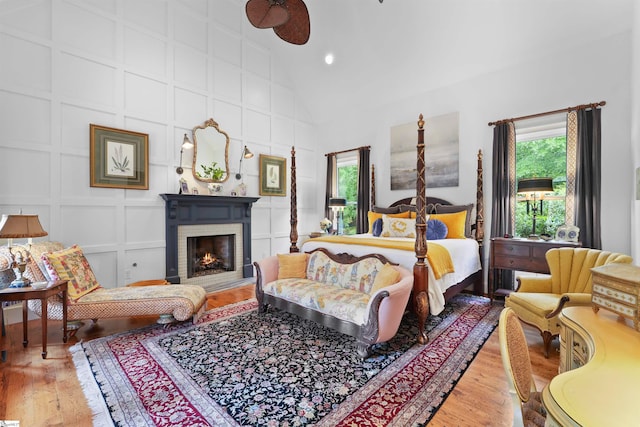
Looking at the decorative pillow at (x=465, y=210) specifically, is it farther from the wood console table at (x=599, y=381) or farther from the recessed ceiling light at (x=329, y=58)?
the recessed ceiling light at (x=329, y=58)

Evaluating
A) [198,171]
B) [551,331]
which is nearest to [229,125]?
[198,171]

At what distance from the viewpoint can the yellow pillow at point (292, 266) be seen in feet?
11.3

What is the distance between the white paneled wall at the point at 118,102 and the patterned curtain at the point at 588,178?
4.82 m

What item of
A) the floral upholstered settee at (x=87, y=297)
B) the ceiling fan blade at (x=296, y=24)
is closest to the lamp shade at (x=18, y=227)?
the floral upholstered settee at (x=87, y=297)

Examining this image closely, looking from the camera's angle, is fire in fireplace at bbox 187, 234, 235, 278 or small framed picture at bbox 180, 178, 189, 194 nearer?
small framed picture at bbox 180, 178, 189, 194

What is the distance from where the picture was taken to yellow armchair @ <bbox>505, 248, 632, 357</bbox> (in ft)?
7.95

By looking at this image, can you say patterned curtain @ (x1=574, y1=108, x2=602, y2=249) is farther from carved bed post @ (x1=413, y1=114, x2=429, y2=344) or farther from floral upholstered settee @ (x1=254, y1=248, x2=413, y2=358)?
floral upholstered settee @ (x1=254, y1=248, x2=413, y2=358)

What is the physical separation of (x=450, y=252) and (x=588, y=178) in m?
1.92

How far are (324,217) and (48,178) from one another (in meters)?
4.60

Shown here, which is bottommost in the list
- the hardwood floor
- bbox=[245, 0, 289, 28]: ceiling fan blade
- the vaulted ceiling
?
the hardwood floor

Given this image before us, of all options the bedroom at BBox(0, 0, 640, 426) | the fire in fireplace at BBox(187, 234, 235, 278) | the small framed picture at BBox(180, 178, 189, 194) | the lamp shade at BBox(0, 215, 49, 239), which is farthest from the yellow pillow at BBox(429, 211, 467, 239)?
the lamp shade at BBox(0, 215, 49, 239)

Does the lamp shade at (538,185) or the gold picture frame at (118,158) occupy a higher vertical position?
the gold picture frame at (118,158)

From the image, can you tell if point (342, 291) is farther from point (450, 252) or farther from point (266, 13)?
point (266, 13)

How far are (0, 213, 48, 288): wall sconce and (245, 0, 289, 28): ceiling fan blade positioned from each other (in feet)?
9.00
